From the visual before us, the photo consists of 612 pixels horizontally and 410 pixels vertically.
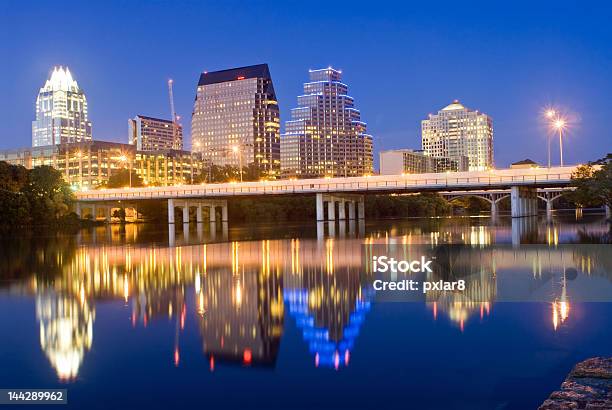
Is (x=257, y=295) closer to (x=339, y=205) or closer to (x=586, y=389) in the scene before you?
(x=586, y=389)

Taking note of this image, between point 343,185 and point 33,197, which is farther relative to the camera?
point 33,197

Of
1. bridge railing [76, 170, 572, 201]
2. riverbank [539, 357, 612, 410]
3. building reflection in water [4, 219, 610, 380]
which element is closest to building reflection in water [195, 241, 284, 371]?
building reflection in water [4, 219, 610, 380]

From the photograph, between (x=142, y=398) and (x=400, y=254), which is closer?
(x=142, y=398)

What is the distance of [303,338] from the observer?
14961 millimetres

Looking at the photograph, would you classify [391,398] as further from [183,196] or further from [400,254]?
[183,196]

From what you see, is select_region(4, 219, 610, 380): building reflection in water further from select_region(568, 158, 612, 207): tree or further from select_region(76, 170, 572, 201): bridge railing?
select_region(76, 170, 572, 201): bridge railing

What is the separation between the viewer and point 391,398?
1080cm

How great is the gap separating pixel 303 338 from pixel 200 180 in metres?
170

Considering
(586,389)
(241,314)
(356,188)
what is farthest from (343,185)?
(586,389)

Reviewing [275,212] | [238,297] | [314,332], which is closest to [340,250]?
[238,297]

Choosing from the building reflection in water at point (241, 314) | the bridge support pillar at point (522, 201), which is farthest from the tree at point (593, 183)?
the building reflection in water at point (241, 314)

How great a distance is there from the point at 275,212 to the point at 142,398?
132m

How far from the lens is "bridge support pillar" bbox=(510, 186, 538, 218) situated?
286 ft

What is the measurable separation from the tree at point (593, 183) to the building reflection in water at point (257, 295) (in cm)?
3098
